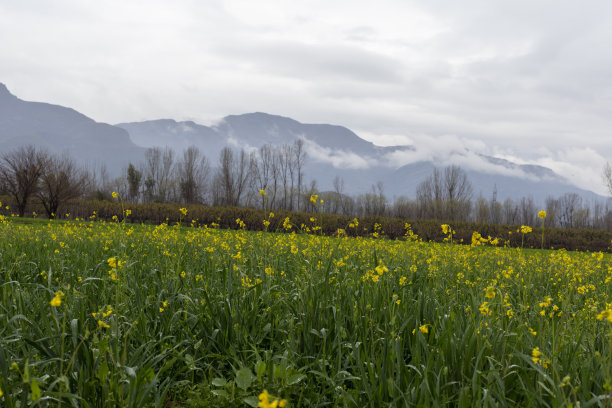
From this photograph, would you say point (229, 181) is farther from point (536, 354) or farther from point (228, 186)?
point (536, 354)

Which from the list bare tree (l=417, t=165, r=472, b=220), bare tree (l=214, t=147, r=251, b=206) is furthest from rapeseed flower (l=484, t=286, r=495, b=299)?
bare tree (l=417, t=165, r=472, b=220)

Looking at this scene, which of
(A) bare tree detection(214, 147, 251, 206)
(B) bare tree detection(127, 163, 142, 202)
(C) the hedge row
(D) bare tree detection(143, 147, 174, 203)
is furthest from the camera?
(D) bare tree detection(143, 147, 174, 203)

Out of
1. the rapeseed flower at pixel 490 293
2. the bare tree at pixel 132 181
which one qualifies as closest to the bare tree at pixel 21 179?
the bare tree at pixel 132 181

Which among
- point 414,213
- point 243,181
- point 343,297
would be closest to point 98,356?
point 343,297

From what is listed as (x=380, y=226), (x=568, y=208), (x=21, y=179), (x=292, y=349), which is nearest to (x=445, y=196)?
(x=568, y=208)

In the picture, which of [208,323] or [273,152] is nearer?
[208,323]

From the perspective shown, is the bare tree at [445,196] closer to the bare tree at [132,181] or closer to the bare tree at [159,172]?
the bare tree at [159,172]

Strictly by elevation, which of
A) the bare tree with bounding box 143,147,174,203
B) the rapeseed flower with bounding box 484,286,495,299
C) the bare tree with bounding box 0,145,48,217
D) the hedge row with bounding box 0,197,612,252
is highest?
the bare tree with bounding box 143,147,174,203

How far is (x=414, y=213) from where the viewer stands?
80.0 metres

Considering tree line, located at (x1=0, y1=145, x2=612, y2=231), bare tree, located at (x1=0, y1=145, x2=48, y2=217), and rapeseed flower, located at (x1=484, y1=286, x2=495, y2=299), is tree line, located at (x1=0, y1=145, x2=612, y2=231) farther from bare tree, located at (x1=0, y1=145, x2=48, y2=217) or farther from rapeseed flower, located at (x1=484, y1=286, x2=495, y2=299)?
rapeseed flower, located at (x1=484, y1=286, x2=495, y2=299)

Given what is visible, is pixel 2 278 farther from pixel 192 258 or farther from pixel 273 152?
pixel 273 152

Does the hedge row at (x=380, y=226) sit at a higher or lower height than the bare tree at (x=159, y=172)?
lower

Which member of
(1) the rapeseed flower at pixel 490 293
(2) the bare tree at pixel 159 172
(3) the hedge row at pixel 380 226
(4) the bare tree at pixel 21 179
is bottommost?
(3) the hedge row at pixel 380 226

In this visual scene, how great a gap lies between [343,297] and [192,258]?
3.19 m
